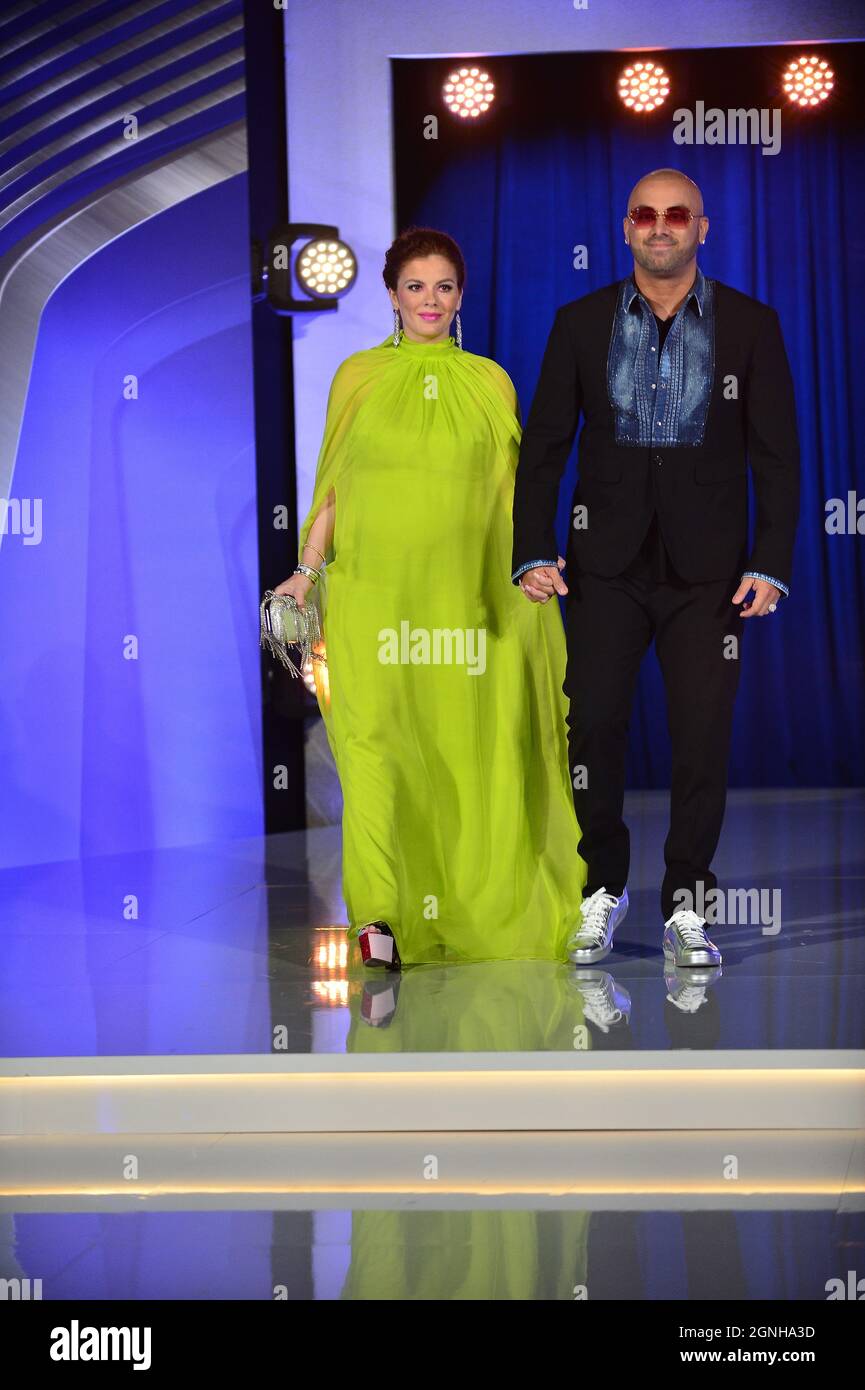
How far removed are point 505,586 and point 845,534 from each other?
14.5ft

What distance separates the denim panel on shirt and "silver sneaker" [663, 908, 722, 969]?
0.95 metres

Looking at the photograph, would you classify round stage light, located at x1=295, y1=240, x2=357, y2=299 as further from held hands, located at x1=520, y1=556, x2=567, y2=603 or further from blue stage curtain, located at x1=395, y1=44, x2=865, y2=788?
held hands, located at x1=520, y1=556, x2=567, y2=603

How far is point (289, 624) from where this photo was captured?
340 cm

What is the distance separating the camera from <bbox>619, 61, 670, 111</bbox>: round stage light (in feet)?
21.9

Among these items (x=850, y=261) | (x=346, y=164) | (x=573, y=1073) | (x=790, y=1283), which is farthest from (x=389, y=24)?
(x=790, y=1283)

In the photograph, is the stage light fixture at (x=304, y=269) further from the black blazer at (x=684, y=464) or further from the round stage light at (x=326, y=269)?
the black blazer at (x=684, y=464)

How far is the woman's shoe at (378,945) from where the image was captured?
3.23 metres

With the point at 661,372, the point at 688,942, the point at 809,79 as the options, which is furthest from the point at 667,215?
the point at 809,79

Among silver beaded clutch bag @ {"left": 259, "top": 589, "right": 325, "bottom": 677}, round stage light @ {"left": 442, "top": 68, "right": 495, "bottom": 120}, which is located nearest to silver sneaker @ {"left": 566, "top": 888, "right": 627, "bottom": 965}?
silver beaded clutch bag @ {"left": 259, "top": 589, "right": 325, "bottom": 677}

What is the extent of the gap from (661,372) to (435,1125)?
1.54m

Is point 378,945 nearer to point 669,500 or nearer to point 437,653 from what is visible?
point 437,653

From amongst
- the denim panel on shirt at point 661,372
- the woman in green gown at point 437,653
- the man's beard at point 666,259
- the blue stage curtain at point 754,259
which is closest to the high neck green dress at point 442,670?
the woman in green gown at point 437,653

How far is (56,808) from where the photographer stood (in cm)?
551

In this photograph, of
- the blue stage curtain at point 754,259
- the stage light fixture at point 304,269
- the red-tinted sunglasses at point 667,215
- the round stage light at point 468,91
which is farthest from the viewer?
the blue stage curtain at point 754,259
